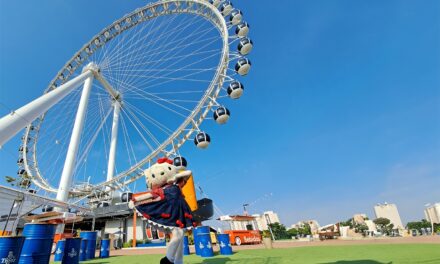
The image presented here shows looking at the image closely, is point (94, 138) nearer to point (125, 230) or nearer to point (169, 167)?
point (125, 230)

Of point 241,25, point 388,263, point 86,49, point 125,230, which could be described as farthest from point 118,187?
point 388,263

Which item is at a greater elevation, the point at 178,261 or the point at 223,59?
the point at 223,59

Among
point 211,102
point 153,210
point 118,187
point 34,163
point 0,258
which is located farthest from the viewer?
point 34,163

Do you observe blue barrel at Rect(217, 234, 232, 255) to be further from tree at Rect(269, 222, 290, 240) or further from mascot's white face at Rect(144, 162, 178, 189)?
tree at Rect(269, 222, 290, 240)

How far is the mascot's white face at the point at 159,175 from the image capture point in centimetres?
491

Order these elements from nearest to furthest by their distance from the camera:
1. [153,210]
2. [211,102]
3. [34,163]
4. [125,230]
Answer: [153,210] → [211,102] → [125,230] → [34,163]

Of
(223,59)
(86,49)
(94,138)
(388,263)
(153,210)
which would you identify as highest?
(86,49)

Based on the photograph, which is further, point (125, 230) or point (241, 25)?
point (125, 230)

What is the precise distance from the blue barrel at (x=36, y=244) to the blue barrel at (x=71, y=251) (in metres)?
1.07

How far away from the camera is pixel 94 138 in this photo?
2233cm

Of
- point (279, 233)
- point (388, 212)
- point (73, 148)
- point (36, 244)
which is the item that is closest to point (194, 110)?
point (73, 148)

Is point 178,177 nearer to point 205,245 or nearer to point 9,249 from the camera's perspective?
point 9,249

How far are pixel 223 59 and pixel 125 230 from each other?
1996 cm

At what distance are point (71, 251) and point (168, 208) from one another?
15.3ft
